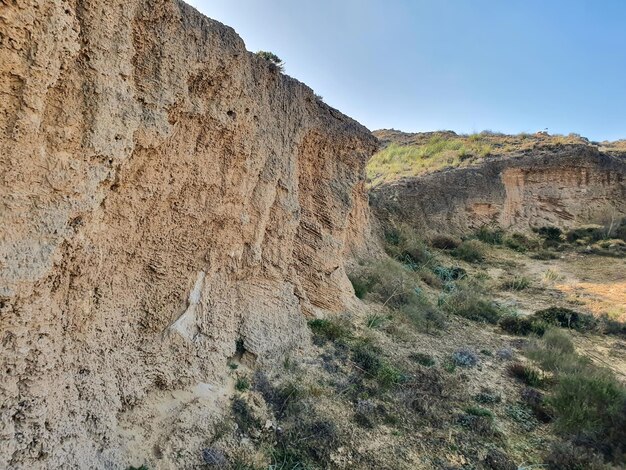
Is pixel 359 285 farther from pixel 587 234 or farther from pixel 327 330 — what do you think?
pixel 587 234

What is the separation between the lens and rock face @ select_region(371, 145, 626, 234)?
15.6 metres

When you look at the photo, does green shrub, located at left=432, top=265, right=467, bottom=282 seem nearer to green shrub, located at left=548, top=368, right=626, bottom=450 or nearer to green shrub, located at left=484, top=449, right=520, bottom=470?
green shrub, located at left=548, top=368, right=626, bottom=450

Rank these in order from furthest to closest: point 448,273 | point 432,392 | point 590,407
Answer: point 448,273 < point 432,392 < point 590,407

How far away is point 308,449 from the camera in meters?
4.59

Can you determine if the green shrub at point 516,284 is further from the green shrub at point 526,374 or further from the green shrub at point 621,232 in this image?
the green shrub at point 621,232

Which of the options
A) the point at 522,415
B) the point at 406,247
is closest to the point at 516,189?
the point at 406,247

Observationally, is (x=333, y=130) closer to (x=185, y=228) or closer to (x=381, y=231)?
(x=185, y=228)

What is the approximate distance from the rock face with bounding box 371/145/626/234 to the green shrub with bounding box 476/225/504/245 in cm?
30

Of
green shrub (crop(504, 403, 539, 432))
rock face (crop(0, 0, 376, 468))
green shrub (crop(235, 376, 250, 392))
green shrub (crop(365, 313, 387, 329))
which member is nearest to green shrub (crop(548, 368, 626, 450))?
green shrub (crop(504, 403, 539, 432))

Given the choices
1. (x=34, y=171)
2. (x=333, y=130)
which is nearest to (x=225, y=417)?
(x=34, y=171)

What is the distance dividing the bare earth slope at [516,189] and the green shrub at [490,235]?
0.28 metres

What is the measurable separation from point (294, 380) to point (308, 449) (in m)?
1.03

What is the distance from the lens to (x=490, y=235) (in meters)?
16.3

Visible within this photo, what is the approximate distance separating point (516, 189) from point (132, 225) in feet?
56.2
